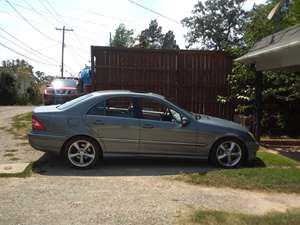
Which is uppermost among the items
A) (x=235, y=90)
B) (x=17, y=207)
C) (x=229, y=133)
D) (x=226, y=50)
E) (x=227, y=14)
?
(x=227, y=14)

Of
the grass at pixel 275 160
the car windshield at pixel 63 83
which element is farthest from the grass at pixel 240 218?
the car windshield at pixel 63 83

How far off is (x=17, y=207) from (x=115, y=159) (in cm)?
378

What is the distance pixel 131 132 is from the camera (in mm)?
9367

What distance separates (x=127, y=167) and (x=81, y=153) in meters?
Answer: 0.91

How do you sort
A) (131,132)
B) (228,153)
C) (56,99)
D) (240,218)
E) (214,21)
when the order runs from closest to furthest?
(240,218) < (131,132) < (228,153) < (56,99) < (214,21)

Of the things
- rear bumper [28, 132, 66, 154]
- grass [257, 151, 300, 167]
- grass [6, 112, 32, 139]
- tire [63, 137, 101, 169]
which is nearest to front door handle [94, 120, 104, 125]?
tire [63, 137, 101, 169]

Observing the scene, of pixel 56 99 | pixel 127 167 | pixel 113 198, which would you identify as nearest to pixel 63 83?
pixel 56 99

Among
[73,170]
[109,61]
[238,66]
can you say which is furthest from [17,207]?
[238,66]

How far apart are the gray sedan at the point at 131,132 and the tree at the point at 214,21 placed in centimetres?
3626

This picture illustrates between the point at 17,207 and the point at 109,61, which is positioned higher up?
the point at 109,61

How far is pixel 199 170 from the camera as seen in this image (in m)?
9.30

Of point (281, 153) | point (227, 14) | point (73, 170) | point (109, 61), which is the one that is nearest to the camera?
point (73, 170)

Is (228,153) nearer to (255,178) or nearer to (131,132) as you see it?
(255,178)

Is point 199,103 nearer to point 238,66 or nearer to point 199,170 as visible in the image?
point 238,66
